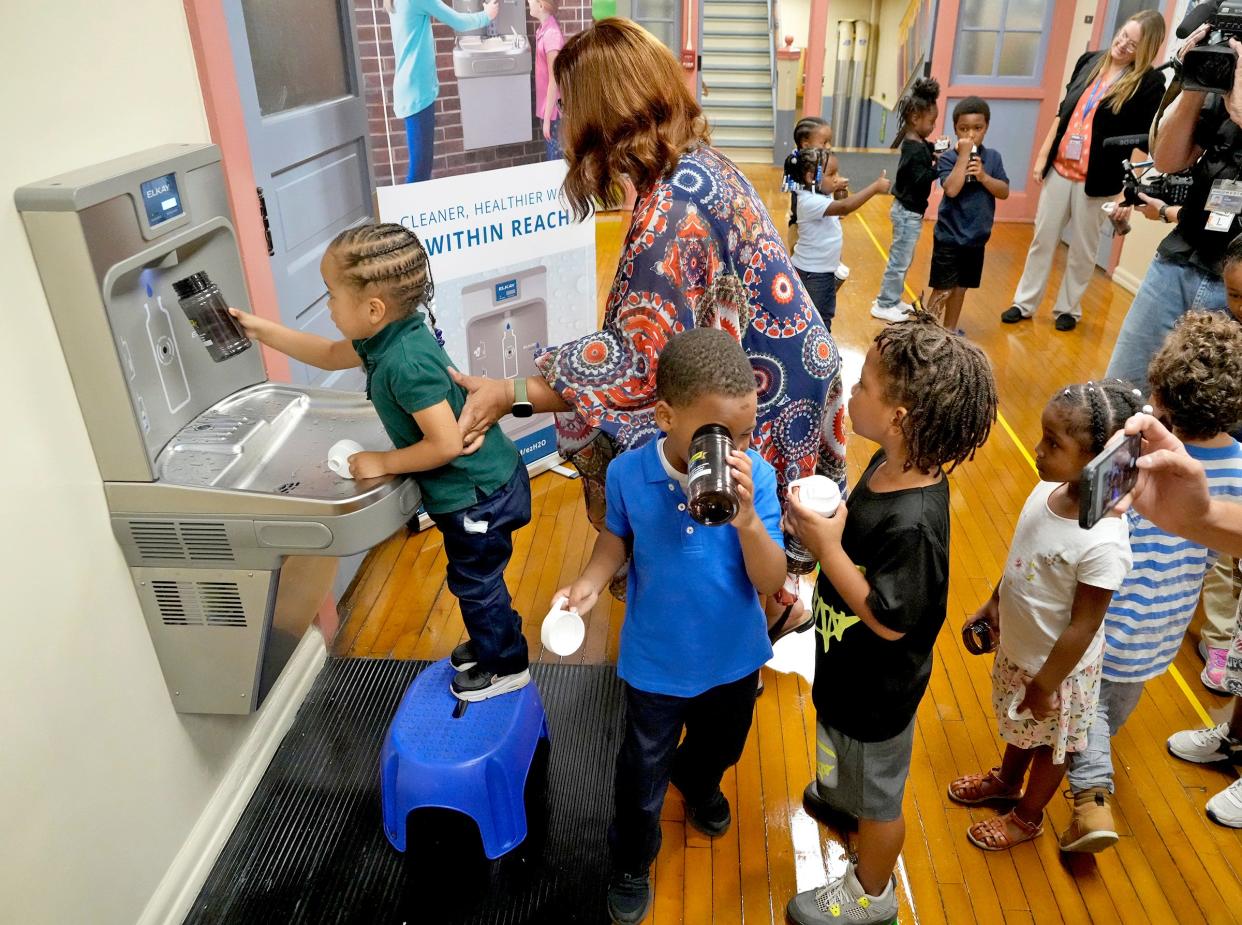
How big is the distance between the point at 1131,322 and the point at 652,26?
7.47 meters

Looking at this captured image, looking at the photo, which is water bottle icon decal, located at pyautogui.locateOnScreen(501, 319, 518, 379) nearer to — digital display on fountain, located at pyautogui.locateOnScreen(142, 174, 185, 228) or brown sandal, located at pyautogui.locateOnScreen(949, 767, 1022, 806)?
digital display on fountain, located at pyautogui.locateOnScreen(142, 174, 185, 228)

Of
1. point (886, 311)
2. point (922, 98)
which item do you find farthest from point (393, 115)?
point (886, 311)

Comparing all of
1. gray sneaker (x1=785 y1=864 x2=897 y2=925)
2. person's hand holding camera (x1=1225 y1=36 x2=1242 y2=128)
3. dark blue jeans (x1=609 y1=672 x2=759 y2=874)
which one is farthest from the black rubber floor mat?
person's hand holding camera (x1=1225 y1=36 x2=1242 y2=128)

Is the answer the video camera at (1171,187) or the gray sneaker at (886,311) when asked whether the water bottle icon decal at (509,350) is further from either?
the gray sneaker at (886,311)

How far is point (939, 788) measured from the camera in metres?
2.18

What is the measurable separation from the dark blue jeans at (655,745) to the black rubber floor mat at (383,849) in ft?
0.60

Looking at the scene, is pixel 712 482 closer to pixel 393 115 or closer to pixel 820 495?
pixel 820 495

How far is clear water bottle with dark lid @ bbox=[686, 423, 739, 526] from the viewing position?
1265mm

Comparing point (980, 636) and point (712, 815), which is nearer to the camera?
point (980, 636)

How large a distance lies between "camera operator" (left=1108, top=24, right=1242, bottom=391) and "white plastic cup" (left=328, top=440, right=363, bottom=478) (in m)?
2.30

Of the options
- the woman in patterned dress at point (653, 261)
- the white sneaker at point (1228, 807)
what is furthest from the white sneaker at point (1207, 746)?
the woman in patterned dress at point (653, 261)

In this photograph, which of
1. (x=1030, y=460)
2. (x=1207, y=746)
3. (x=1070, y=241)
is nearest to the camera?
(x=1207, y=746)

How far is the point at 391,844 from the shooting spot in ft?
6.69

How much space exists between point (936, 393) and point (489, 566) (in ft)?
3.32
